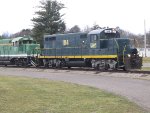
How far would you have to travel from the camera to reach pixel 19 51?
3903cm

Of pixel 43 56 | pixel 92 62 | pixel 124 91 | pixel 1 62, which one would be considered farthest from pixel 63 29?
pixel 124 91

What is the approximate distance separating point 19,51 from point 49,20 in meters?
26.6

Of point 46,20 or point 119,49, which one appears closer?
point 119,49

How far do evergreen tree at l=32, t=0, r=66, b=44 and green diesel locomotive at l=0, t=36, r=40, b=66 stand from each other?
2243 cm

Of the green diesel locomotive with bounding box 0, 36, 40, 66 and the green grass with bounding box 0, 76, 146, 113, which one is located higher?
the green diesel locomotive with bounding box 0, 36, 40, 66

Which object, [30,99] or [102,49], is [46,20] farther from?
[30,99]

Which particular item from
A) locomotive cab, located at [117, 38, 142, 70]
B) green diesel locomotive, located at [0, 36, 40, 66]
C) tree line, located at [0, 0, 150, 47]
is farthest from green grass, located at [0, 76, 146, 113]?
tree line, located at [0, 0, 150, 47]

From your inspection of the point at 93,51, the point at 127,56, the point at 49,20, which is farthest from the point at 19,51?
the point at 49,20

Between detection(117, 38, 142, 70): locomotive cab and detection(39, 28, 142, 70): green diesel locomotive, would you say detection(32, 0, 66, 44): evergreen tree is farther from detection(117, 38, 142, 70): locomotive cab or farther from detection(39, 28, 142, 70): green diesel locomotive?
detection(117, 38, 142, 70): locomotive cab

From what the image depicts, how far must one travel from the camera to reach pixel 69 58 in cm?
3167

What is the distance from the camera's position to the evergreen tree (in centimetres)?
6431

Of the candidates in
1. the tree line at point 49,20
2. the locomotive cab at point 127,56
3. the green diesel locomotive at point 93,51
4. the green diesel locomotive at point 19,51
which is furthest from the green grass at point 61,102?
the tree line at point 49,20

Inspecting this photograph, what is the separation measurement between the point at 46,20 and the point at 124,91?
50.8 metres

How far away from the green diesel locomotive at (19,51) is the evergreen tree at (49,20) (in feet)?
73.6
